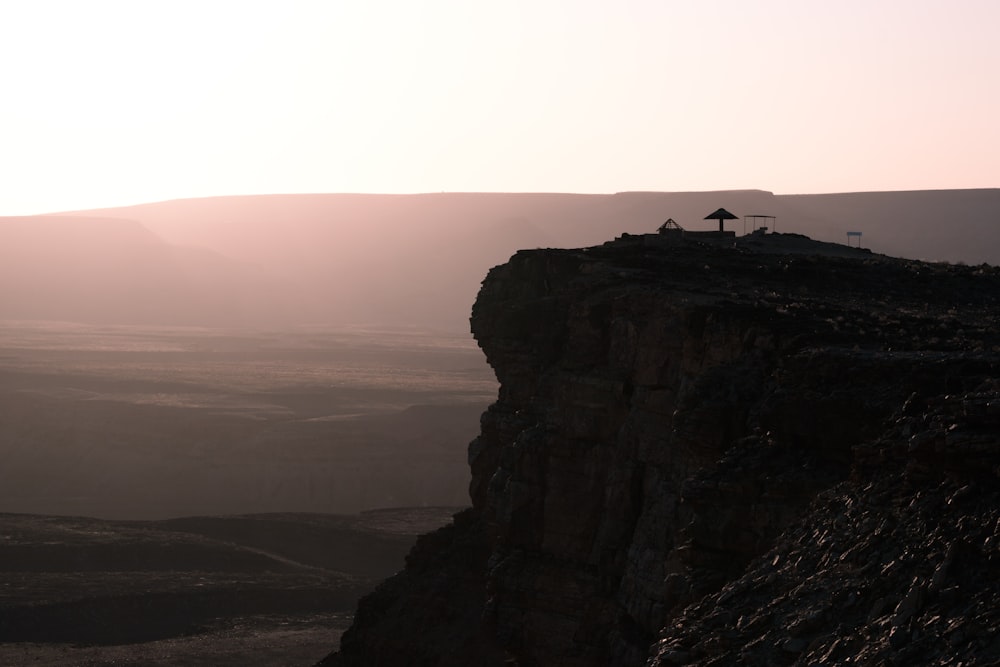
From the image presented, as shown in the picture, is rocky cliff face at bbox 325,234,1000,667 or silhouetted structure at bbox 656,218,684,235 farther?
silhouetted structure at bbox 656,218,684,235

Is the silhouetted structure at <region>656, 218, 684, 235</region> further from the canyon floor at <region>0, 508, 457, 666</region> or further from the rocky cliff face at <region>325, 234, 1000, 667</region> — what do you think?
the canyon floor at <region>0, 508, 457, 666</region>

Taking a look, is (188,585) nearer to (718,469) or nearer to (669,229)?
(669,229)

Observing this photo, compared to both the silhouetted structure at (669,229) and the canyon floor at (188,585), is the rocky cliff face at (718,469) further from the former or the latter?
the canyon floor at (188,585)

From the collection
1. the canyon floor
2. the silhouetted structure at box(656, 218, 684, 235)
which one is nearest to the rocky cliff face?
the silhouetted structure at box(656, 218, 684, 235)

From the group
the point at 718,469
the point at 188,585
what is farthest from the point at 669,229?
the point at 188,585

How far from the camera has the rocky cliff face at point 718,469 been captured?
14.1 meters

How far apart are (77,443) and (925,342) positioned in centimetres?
6995

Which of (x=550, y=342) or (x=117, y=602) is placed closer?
(x=550, y=342)

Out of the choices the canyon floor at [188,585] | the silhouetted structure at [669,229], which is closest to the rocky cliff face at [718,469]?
the silhouetted structure at [669,229]

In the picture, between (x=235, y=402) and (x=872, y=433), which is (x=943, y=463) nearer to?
(x=872, y=433)

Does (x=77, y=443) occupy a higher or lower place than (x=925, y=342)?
lower

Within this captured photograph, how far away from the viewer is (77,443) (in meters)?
85.8

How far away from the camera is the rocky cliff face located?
14.1 m

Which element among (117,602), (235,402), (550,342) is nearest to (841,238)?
(235,402)
